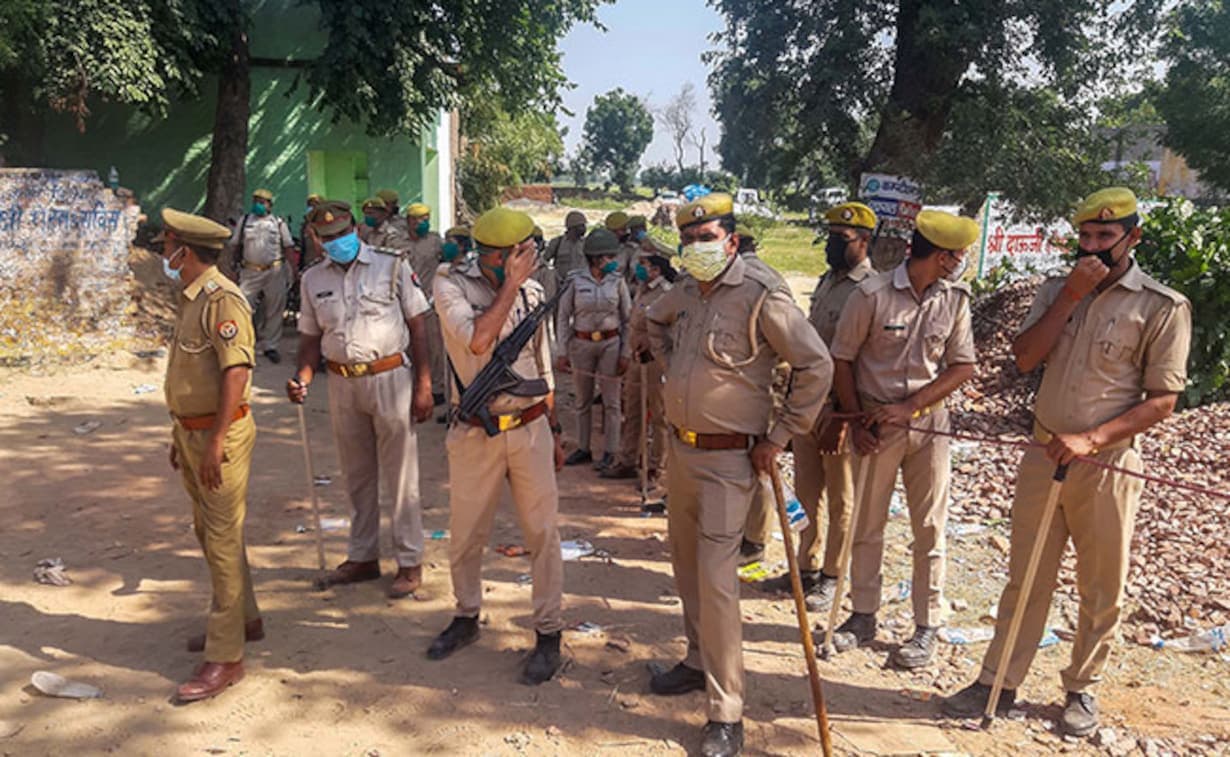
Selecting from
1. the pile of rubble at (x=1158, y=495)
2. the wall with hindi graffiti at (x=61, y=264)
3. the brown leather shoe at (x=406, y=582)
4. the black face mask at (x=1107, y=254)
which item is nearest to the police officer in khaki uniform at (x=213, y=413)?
the brown leather shoe at (x=406, y=582)

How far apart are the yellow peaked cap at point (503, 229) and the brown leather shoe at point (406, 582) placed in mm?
2105

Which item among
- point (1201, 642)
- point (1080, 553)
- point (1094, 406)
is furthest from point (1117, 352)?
point (1201, 642)

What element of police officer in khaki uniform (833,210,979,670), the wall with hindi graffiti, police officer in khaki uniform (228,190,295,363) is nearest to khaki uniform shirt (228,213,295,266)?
police officer in khaki uniform (228,190,295,363)

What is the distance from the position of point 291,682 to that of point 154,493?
10.4ft

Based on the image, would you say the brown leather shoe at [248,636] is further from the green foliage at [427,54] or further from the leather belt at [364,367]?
the green foliage at [427,54]

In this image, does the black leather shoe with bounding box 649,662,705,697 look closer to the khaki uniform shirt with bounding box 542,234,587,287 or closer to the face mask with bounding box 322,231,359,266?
the face mask with bounding box 322,231,359,266

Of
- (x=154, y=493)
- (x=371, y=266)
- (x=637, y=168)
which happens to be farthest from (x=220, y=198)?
(x=637, y=168)

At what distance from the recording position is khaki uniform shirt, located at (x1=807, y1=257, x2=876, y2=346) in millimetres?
4977

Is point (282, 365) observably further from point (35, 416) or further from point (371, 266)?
point (371, 266)

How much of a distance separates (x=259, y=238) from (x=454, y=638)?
8.16 meters

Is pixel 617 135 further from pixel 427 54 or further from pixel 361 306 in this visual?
pixel 361 306

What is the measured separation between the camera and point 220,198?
13219 millimetres

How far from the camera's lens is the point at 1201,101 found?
2077cm

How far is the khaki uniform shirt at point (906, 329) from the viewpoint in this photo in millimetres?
4227
